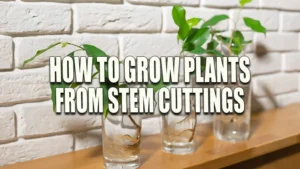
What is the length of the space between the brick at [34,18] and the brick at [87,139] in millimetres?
204

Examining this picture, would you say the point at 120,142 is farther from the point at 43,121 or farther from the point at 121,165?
the point at 43,121

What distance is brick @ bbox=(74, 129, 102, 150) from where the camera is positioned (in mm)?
739

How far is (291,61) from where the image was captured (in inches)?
44.6

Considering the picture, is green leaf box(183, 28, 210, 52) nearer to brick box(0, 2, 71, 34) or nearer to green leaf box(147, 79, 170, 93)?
green leaf box(147, 79, 170, 93)

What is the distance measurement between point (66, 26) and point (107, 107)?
197 millimetres

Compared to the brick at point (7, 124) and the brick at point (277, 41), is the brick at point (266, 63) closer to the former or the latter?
the brick at point (277, 41)

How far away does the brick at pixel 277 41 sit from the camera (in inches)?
40.8

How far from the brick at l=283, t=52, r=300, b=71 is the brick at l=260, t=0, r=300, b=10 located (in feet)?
0.44

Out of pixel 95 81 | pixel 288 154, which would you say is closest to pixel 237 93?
pixel 288 154

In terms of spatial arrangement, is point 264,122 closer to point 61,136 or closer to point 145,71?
point 145,71

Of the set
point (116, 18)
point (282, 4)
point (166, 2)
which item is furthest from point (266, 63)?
point (116, 18)

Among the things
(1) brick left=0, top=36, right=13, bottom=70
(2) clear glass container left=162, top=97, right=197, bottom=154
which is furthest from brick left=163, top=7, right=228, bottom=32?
(1) brick left=0, top=36, right=13, bottom=70

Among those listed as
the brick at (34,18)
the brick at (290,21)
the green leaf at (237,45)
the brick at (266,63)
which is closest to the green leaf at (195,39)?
the green leaf at (237,45)

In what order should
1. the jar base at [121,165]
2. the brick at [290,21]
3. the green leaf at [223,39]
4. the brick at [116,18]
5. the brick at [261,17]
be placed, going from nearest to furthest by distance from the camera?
the jar base at [121,165], the brick at [116,18], the green leaf at [223,39], the brick at [261,17], the brick at [290,21]
